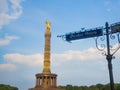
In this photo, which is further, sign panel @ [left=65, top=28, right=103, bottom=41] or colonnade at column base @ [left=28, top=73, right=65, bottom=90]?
colonnade at column base @ [left=28, top=73, right=65, bottom=90]

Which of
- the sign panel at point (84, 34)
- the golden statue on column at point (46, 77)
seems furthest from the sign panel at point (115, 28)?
the golden statue on column at point (46, 77)

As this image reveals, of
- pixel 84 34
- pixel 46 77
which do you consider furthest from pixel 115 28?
pixel 46 77

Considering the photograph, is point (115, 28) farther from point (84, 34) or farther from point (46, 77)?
point (46, 77)

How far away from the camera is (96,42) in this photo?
13141mm

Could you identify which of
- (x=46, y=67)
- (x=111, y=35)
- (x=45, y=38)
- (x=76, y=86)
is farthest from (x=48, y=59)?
(x=111, y=35)

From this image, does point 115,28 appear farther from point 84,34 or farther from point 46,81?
point 46,81

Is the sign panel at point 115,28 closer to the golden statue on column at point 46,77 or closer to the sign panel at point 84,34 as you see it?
the sign panel at point 84,34

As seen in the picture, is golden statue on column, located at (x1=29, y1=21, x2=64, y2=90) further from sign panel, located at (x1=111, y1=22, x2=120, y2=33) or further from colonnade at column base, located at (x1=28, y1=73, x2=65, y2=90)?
sign panel, located at (x1=111, y1=22, x2=120, y2=33)

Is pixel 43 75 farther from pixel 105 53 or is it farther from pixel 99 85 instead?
pixel 105 53

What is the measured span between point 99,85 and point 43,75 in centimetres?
3506

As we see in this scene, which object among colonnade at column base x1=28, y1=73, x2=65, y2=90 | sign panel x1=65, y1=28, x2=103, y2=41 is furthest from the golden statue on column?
sign panel x1=65, y1=28, x2=103, y2=41

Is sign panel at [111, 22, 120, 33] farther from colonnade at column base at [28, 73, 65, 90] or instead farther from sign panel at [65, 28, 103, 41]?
colonnade at column base at [28, 73, 65, 90]

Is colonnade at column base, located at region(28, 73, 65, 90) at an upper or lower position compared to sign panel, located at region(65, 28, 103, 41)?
lower

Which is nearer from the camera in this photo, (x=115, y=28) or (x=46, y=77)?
(x=115, y=28)
